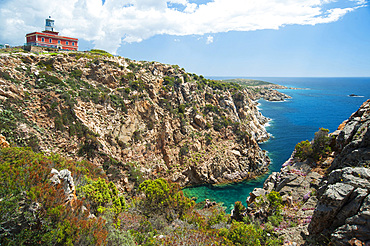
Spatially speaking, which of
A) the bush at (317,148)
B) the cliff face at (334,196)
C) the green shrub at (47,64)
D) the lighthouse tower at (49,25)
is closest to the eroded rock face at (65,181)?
the cliff face at (334,196)

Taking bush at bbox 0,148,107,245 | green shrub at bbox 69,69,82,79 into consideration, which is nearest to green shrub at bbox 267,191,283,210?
bush at bbox 0,148,107,245

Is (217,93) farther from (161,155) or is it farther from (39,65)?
(39,65)

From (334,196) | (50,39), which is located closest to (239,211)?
(334,196)

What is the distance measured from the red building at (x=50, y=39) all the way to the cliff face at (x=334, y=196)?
47.2 meters

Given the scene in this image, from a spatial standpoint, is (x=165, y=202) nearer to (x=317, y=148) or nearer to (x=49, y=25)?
(x=317, y=148)

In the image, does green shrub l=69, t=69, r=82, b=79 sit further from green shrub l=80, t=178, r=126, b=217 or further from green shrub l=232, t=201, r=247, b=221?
green shrub l=232, t=201, r=247, b=221

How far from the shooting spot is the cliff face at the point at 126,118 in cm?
2620

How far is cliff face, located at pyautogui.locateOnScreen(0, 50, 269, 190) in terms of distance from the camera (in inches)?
1032

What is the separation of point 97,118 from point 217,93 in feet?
110

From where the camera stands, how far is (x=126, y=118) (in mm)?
35250

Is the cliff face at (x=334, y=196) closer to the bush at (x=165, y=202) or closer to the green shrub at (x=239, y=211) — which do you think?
the green shrub at (x=239, y=211)

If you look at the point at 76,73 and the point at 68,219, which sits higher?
the point at 76,73

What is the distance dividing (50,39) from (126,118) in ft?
82.0

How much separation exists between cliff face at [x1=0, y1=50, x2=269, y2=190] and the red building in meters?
8.57
